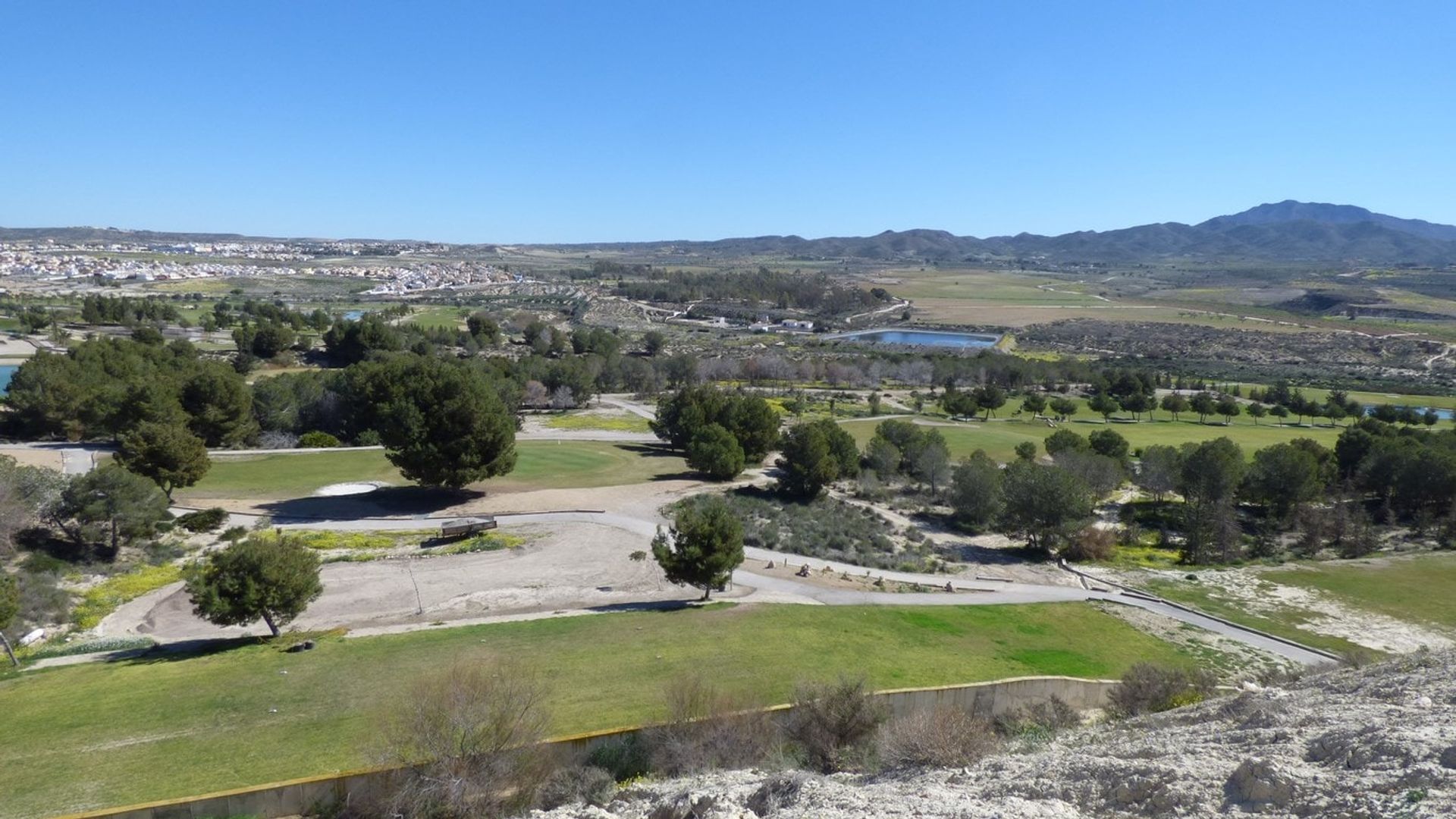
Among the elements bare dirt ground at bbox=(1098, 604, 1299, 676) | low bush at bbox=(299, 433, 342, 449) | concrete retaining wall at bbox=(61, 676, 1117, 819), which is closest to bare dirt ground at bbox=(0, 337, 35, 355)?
low bush at bbox=(299, 433, 342, 449)

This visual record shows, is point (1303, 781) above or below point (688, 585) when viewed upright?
above

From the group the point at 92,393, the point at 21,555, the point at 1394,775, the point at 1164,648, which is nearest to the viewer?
the point at 1394,775

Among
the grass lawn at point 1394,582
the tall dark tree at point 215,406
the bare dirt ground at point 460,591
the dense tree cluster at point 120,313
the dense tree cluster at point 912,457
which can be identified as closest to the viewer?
the bare dirt ground at point 460,591

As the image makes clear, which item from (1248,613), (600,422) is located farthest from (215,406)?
(1248,613)

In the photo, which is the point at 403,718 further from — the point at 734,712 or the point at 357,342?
the point at 357,342

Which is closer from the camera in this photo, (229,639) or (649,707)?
(649,707)

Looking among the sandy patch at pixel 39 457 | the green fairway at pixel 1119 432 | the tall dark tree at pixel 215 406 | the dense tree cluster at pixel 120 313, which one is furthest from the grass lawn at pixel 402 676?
the dense tree cluster at pixel 120 313

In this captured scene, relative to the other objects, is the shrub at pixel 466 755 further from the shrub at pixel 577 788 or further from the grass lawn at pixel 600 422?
the grass lawn at pixel 600 422

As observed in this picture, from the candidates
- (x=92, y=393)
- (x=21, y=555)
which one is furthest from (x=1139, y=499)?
(x=92, y=393)
